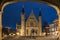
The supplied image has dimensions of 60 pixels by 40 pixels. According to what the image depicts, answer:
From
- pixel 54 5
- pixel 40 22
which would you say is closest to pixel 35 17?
pixel 40 22

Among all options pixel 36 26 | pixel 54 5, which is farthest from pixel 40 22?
pixel 54 5

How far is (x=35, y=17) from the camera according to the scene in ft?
135

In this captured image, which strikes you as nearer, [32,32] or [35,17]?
[32,32]

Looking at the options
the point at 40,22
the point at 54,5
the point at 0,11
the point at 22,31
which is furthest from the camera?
the point at 40,22

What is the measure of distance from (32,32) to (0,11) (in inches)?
1305

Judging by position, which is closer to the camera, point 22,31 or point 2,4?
point 2,4

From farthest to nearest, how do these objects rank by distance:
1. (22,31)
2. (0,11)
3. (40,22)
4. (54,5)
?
(40,22) → (22,31) → (54,5) → (0,11)

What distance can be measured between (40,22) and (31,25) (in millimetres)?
2025

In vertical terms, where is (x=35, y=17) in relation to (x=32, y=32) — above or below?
above

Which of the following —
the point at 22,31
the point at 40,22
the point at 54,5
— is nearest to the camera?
the point at 54,5

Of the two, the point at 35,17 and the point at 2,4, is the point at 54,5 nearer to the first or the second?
the point at 2,4

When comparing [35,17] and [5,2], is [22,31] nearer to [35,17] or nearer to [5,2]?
[35,17]

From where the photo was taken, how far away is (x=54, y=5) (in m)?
6.12

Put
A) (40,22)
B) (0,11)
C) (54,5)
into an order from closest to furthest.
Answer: (0,11) → (54,5) → (40,22)
